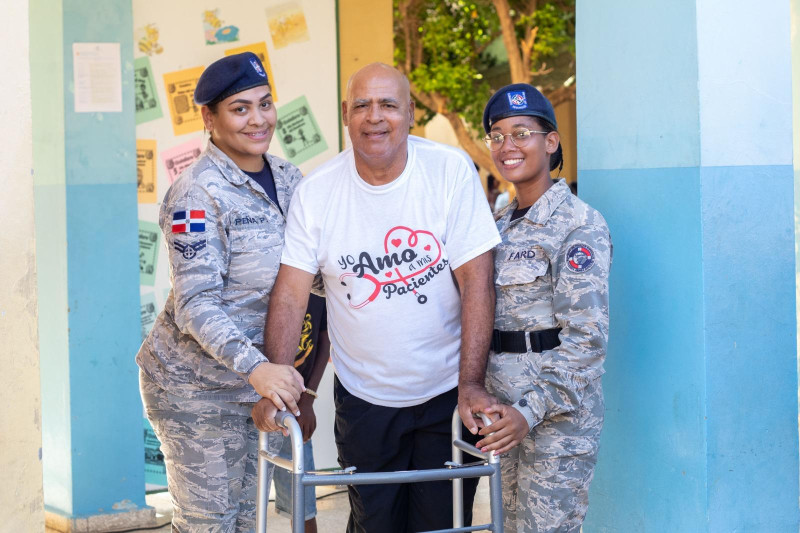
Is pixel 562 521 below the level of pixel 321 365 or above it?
below

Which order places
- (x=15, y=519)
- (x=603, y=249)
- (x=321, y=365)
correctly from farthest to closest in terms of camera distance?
(x=321, y=365) < (x=603, y=249) < (x=15, y=519)

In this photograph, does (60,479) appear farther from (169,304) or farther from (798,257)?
(798,257)

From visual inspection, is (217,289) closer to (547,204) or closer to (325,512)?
(547,204)

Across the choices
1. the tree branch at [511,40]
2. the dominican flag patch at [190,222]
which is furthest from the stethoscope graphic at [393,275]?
the tree branch at [511,40]

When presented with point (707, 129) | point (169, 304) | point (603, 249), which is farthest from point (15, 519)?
point (707, 129)

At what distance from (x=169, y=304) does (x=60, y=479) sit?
2097 millimetres

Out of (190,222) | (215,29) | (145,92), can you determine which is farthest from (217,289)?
(215,29)

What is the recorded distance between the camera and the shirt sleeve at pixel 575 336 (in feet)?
8.36

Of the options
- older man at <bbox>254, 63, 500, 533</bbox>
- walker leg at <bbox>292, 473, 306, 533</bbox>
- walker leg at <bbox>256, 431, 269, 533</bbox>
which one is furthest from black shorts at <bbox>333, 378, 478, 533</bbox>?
walker leg at <bbox>292, 473, 306, 533</bbox>

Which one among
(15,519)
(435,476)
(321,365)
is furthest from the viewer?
(321,365)

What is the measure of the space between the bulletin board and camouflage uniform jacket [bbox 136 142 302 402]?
1926 mm

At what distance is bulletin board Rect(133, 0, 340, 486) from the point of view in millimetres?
4676

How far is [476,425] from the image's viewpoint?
251cm

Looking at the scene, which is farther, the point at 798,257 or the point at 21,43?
the point at 798,257
